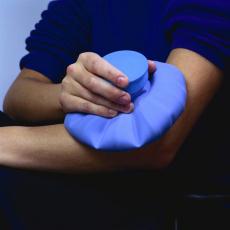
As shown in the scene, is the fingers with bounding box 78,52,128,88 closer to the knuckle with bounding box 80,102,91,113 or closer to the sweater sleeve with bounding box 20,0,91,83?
the knuckle with bounding box 80,102,91,113

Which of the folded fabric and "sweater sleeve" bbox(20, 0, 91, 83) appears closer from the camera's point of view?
the folded fabric

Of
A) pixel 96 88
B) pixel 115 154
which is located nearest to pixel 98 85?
pixel 96 88

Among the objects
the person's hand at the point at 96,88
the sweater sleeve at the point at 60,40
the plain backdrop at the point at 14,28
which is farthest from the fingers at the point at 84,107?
the plain backdrop at the point at 14,28

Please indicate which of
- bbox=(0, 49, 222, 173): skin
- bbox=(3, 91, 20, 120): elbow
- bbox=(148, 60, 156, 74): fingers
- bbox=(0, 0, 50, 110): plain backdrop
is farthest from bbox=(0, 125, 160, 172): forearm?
bbox=(0, 0, 50, 110): plain backdrop

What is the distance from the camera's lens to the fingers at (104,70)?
1.82 ft

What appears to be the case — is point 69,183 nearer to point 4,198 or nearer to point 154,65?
point 4,198

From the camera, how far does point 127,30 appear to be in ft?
2.79

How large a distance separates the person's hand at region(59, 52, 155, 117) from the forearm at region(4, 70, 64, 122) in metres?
0.24

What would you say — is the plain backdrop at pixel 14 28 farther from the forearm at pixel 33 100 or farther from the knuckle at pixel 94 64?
the knuckle at pixel 94 64

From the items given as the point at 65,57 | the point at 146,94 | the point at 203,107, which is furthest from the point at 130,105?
the point at 65,57

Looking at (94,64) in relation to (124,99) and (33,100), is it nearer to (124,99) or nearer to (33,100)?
(124,99)

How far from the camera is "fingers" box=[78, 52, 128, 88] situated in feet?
1.82

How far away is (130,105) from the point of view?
1.90 feet

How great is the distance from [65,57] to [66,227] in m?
0.49
